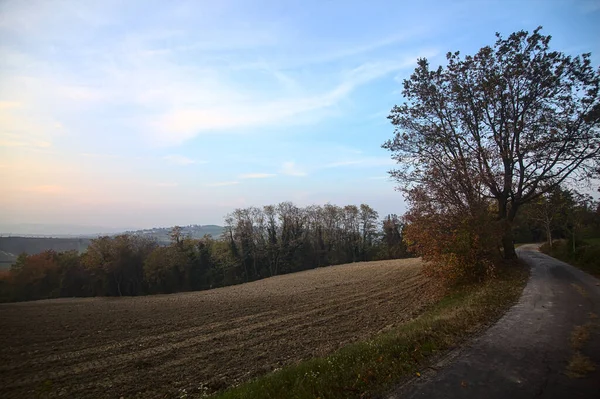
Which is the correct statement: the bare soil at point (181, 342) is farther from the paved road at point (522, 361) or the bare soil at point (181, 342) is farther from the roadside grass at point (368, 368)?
the paved road at point (522, 361)

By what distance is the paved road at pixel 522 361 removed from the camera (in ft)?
16.8

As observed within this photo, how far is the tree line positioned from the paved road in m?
40.0

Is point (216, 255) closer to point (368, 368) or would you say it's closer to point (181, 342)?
point (181, 342)

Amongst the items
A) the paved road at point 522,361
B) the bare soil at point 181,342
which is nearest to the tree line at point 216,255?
the bare soil at point 181,342

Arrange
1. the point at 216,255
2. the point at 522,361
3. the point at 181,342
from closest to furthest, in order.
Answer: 1. the point at 522,361
2. the point at 181,342
3. the point at 216,255

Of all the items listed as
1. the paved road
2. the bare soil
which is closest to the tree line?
the bare soil

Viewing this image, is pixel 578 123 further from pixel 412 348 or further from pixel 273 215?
pixel 273 215

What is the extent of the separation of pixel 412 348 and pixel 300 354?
4622 millimetres

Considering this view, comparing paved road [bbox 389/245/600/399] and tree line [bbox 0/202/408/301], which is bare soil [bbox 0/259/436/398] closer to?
paved road [bbox 389/245/600/399]

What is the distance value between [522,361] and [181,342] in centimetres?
1249

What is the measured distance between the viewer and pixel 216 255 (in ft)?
208

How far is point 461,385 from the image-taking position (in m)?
5.36

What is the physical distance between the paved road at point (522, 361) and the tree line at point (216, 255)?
131 feet

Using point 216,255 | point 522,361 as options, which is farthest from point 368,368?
point 216,255
